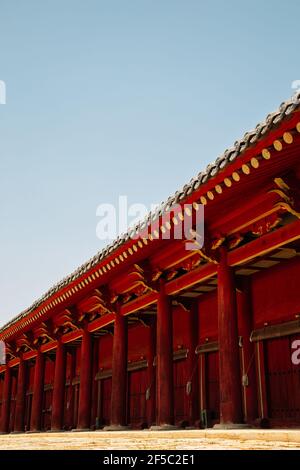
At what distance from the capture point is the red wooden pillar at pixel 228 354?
29.1 feet

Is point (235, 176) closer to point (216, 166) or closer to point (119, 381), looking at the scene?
point (216, 166)

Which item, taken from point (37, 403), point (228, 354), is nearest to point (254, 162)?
point (228, 354)

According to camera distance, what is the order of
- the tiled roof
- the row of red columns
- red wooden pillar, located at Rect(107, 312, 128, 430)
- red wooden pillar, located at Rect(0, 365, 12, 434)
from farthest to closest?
1. red wooden pillar, located at Rect(0, 365, 12, 434)
2. red wooden pillar, located at Rect(107, 312, 128, 430)
3. the row of red columns
4. the tiled roof

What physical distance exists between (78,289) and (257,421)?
597 cm

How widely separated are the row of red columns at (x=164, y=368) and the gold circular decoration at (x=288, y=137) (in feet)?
12.4

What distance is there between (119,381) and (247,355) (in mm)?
3778

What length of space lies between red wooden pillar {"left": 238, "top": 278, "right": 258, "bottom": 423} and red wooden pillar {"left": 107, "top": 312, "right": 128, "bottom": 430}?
3.43 m

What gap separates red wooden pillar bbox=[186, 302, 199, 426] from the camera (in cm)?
1281

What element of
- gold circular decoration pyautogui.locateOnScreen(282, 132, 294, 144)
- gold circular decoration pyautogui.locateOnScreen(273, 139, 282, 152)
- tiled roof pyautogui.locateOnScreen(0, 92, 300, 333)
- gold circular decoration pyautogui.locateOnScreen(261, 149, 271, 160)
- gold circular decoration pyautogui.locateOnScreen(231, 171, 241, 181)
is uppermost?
tiled roof pyautogui.locateOnScreen(0, 92, 300, 333)

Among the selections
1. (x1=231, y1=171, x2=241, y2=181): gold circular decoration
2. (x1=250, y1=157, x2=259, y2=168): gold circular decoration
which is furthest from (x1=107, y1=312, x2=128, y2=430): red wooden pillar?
(x1=250, y1=157, x2=259, y2=168): gold circular decoration

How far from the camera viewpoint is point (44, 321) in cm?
1867

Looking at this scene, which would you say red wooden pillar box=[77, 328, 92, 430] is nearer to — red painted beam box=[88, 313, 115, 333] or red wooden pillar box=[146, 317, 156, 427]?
red painted beam box=[88, 313, 115, 333]

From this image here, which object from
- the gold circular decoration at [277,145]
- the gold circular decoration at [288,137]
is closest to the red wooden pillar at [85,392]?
the gold circular decoration at [277,145]
